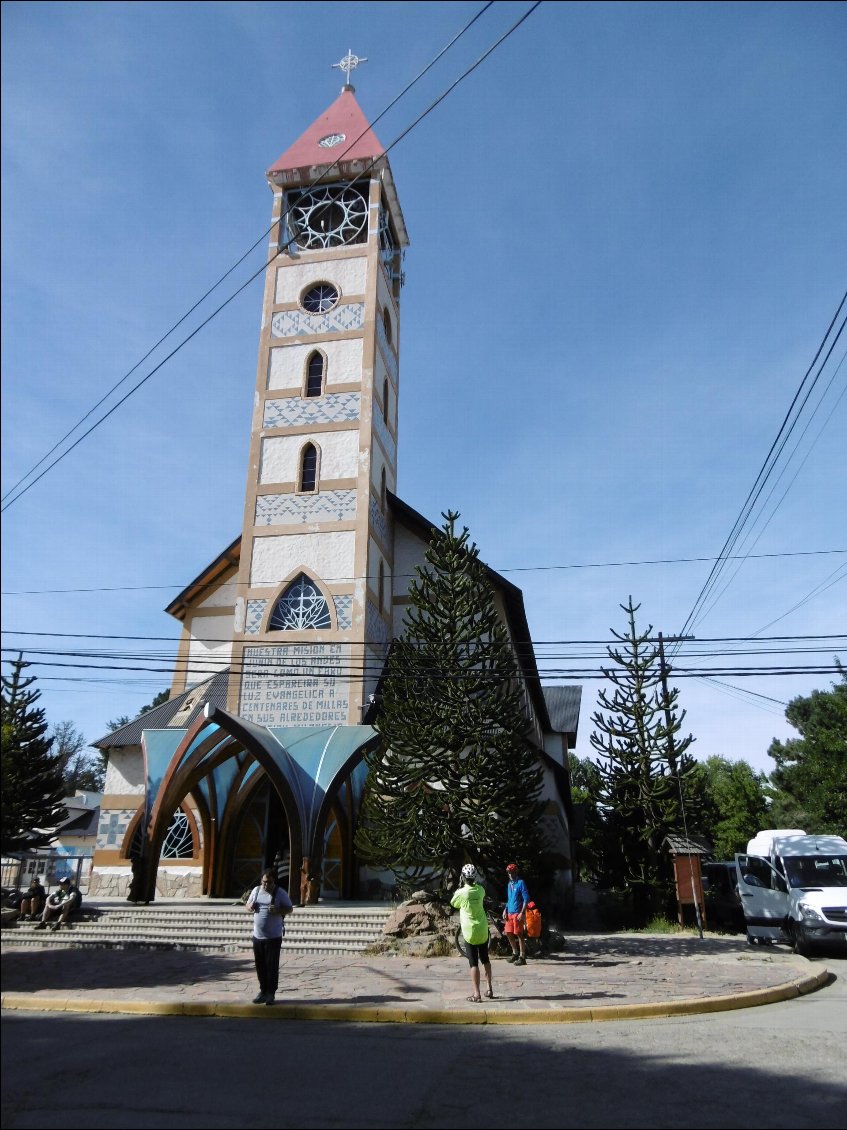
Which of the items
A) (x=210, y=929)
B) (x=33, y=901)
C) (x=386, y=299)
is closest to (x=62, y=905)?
(x=33, y=901)

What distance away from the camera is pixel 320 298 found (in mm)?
27547

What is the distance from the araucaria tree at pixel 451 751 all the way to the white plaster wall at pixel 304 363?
33.3 ft

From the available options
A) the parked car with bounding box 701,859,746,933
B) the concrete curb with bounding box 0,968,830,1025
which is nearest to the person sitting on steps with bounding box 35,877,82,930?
the concrete curb with bounding box 0,968,830,1025

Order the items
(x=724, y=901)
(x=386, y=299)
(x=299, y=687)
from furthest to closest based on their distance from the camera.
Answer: (x=386, y=299)
(x=724, y=901)
(x=299, y=687)

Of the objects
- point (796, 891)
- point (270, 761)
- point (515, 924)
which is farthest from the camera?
point (270, 761)

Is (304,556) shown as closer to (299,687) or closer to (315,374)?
(299,687)

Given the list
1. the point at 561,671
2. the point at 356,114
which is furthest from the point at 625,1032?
the point at 356,114

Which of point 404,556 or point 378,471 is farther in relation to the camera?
point 404,556

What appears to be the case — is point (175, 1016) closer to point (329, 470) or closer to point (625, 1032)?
point (625, 1032)

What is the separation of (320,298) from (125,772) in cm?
1585

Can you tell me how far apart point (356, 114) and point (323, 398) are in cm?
1134

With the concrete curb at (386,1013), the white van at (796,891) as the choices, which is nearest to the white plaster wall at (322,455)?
the white van at (796,891)

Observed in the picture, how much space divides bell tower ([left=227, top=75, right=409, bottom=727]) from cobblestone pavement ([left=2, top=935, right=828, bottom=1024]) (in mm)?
8831

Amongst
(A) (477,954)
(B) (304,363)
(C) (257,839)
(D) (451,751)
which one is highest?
(B) (304,363)
